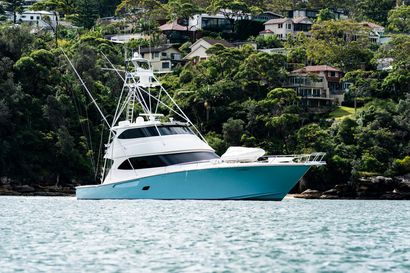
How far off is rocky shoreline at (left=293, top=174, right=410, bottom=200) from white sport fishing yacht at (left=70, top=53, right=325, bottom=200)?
19806 millimetres

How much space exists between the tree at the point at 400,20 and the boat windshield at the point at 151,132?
75547 millimetres

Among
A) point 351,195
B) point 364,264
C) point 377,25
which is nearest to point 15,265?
point 364,264

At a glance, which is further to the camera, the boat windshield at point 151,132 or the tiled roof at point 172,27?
the tiled roof at point 172,27

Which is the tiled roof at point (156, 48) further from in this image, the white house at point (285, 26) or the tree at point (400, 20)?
the tree at point (400, 20)

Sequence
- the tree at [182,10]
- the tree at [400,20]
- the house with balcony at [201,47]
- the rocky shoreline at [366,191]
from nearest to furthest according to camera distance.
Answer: the rocky shoreline at [366,191]
the house with balcony at [201,47]
the tree at [182,10]
the tree at [400,20]

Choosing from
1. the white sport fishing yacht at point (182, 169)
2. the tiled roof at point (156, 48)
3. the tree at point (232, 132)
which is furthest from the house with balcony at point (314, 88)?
the white sport fishing yacht at point (182, 169)

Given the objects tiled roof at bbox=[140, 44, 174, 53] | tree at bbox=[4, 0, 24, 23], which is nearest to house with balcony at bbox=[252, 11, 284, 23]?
tiled roof at bbox=[140, 44, 174, 53]

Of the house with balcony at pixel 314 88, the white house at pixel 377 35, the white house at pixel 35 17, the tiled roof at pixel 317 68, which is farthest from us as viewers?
the white house at pixel 35 17

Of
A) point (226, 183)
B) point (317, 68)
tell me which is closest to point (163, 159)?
point (226, 183)

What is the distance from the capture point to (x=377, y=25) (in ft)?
396

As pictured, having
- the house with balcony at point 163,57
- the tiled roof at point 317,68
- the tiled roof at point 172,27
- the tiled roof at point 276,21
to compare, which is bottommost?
the tiled roof at point 317,68

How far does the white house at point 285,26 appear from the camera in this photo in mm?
116938

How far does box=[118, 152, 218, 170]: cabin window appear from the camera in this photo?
47406 mm

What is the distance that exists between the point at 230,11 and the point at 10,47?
44.3 m
